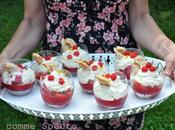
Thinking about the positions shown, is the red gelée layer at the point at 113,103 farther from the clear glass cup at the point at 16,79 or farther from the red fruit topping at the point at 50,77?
the clear glass cup at the point at 16,79

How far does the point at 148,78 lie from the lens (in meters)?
2.11

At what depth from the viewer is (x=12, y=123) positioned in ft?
13.0

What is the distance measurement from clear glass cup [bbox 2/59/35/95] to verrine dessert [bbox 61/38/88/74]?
0.20 m

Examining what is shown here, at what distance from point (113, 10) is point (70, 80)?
40 cm

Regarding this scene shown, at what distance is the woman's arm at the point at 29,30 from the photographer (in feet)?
7.69

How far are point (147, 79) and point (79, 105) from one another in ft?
1.00

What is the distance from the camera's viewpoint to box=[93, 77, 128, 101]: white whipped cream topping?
1999mm

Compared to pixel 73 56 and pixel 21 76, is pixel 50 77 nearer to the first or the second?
pixel 21 76

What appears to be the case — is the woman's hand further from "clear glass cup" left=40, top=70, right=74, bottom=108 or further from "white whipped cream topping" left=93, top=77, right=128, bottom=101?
"clear glass cup" left=40, top=70, right=74, bottom=108

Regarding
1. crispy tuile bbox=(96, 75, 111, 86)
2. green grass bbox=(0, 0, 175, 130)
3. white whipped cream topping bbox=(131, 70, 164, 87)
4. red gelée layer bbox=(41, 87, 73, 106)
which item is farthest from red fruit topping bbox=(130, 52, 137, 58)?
green grass bbox=(0, 0, 175, 130)

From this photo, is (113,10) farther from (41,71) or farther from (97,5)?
(41,71)

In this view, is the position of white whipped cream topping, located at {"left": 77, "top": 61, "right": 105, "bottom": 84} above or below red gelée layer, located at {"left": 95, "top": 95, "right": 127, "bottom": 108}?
above

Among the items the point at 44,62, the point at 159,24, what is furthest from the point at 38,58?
the point at 159,24

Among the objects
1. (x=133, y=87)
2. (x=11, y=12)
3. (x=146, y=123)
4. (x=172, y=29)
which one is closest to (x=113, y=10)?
(x=133, y=87)
